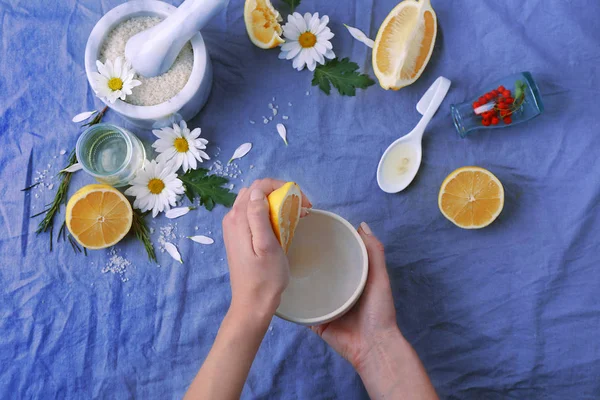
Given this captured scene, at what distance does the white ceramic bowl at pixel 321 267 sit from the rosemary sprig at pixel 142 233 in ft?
0.91

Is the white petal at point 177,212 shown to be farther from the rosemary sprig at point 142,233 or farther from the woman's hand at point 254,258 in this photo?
the woman's hand at point 254,258

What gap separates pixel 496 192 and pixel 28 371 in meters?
0.97

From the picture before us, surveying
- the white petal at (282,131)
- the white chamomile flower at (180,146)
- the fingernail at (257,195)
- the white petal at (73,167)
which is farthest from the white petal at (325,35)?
the white petal at (73,167)

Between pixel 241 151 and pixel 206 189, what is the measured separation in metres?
0.10

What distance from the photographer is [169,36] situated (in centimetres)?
92

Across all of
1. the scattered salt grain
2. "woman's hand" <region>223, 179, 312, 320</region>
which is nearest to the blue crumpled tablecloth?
the scattered salt grain

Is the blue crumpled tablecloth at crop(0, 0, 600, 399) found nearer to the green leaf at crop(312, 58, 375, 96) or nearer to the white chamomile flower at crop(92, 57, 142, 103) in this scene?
the green leaf at crop(312, 58, 375, 96)

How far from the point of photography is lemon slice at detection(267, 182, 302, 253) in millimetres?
782

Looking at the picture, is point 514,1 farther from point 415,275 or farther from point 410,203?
point 415,275

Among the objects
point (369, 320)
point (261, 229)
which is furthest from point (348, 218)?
point (261, 229)

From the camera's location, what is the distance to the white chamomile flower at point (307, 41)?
1.06 m

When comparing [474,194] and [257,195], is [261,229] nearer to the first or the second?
[257,195]

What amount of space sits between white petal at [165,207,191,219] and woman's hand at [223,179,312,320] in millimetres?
256

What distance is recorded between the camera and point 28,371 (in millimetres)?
1037
